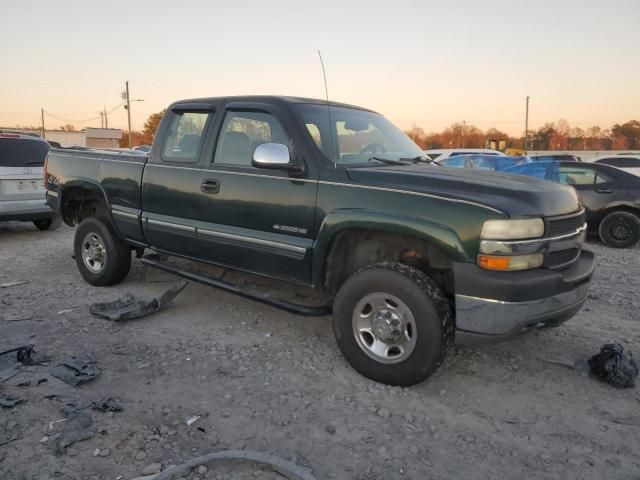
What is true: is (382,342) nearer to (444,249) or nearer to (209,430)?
(444,249)

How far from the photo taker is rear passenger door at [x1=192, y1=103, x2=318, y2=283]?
3697 mm

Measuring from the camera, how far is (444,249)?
3.04 meters

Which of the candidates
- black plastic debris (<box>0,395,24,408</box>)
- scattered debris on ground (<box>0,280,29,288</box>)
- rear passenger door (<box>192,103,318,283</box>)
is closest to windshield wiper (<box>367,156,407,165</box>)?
rear passenger door (<box>192,103,318,283</box>)

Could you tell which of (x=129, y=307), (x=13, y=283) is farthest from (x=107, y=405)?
(x=13, y=283)

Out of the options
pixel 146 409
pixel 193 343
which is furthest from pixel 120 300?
pixel 146 409

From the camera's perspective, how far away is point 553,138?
71250 millimetres

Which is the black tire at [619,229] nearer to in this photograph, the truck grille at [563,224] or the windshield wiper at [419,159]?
the windshield wiper at [419,159]

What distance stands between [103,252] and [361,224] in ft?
11.2

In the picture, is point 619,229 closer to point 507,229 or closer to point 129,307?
point 507,229

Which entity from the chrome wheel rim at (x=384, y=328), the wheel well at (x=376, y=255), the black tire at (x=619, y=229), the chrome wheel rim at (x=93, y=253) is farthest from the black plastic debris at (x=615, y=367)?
the black tire at (x=619, y=229)

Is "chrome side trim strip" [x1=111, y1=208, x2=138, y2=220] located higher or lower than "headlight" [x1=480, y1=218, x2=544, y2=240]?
lower

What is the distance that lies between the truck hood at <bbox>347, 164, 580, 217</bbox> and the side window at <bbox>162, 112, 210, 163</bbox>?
→ 1.64 meters

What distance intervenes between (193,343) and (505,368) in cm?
248

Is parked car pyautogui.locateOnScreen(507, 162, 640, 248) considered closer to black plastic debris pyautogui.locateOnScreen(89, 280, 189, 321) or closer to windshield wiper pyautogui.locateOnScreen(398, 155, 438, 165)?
windshield wiper pyautogui.locateOnScreen(398, 155, 438, 165)
